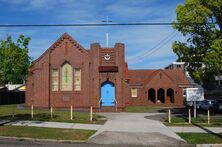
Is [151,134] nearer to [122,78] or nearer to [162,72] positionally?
[122,78]

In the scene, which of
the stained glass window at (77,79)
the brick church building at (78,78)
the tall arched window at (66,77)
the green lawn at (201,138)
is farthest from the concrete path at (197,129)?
the tall arched window at (66,77)

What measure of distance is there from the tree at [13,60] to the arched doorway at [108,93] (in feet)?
53.8

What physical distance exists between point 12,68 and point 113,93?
56.6ft

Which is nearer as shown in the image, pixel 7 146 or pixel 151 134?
pixel 7 146

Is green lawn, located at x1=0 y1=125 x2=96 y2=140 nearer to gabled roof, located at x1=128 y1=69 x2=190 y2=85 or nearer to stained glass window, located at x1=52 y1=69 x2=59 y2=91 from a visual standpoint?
stained glass window, located at x1=52 y1=69 x2=59 y2=91

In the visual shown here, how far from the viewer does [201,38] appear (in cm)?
2762

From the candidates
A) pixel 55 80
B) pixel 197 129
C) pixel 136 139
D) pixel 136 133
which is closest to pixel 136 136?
pixel 136 139

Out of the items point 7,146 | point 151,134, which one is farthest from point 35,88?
point 7,146

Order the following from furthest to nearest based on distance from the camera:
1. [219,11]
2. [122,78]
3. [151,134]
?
[122,78], [219,11], [151,134]

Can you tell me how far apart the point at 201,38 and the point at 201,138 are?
40.3 feet

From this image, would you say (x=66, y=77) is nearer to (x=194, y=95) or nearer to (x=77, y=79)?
(x=77, y=79)

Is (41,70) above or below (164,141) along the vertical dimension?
above

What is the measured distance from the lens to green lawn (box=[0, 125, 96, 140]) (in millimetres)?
16766

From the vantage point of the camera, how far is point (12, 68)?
2030 centimetres
